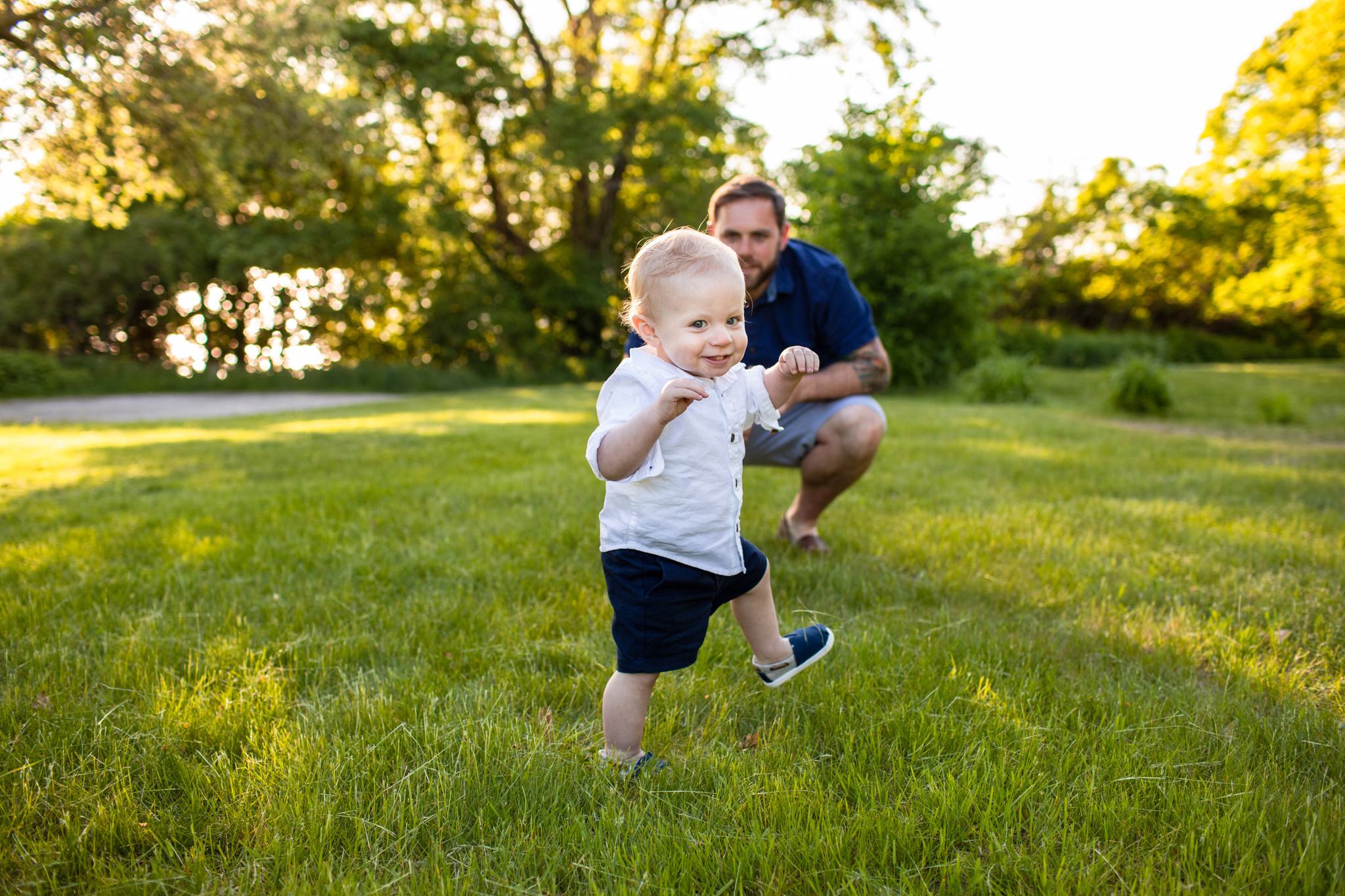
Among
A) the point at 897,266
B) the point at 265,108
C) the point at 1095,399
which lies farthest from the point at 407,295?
the point at 1095,399

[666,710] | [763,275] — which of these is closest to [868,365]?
[763,275]

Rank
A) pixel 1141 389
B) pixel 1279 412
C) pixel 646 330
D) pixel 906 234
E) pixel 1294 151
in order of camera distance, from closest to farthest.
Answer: pixel 646 330 → pixel 1279 412 → pixel 1141 389 → pixel 906 234 → pixel 1294 151

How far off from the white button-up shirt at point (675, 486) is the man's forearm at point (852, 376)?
167cm

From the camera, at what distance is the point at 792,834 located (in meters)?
1.40

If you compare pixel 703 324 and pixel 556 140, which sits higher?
pixel 556 140

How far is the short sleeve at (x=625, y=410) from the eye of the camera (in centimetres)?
164

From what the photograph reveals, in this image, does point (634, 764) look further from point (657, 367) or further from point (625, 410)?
point (657, 367)

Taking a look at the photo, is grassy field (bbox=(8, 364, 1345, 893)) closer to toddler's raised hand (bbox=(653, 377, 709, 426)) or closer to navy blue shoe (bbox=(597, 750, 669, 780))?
navy blue shoe (bbox=(597, 750, 669, 780))

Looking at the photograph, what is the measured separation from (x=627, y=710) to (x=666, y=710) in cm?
27

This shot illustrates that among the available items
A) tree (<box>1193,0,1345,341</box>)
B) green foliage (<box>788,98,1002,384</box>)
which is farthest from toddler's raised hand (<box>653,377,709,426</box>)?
tree (<box>1193,0,1345,341</box>)

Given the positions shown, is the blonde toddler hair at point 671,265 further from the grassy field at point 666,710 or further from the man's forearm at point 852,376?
the man's forearm at point 852,376

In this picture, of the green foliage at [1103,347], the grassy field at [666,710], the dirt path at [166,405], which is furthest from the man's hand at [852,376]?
the green foliage at [1103,347]

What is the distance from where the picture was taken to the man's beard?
10.6ft

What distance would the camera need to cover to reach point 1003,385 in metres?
13.1
